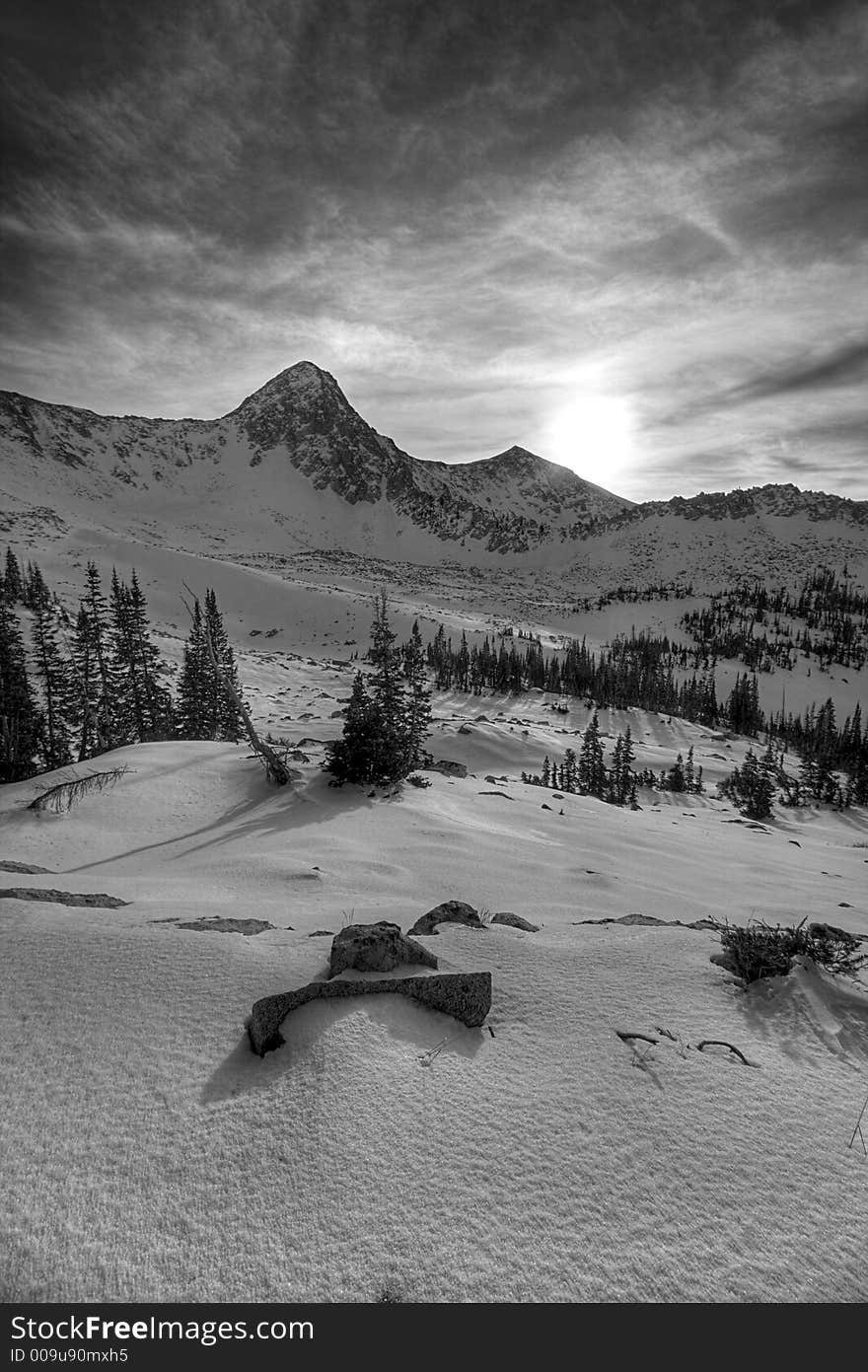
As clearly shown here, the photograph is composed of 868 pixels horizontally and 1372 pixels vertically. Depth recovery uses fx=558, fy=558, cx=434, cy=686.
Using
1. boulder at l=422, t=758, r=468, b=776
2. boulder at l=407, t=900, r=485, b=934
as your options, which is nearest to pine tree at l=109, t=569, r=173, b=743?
boulder at l=422, t=758, r=468, b=776

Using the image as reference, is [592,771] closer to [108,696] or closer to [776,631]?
[108,696]

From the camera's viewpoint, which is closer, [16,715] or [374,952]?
[374,952]

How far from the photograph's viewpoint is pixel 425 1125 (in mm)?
2568

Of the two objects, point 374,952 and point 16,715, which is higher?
point 374,952

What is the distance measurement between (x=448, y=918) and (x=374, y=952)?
5.41 ft

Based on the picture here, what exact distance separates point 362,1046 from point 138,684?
131 ft

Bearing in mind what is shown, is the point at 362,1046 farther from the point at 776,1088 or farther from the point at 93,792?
the point at 93,792

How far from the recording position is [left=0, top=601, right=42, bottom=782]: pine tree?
2578 centimetres

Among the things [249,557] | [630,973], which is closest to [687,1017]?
[630,973]

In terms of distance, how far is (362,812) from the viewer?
12.3 metres

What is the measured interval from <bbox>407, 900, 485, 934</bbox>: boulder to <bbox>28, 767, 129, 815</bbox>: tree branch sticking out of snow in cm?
946

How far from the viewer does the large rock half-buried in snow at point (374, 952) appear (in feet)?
12.8

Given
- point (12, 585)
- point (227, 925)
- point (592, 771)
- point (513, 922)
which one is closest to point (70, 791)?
point (227, 925)

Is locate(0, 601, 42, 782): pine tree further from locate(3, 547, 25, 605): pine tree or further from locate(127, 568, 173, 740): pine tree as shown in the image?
locate(3, 547, 25, 605): pine tree
